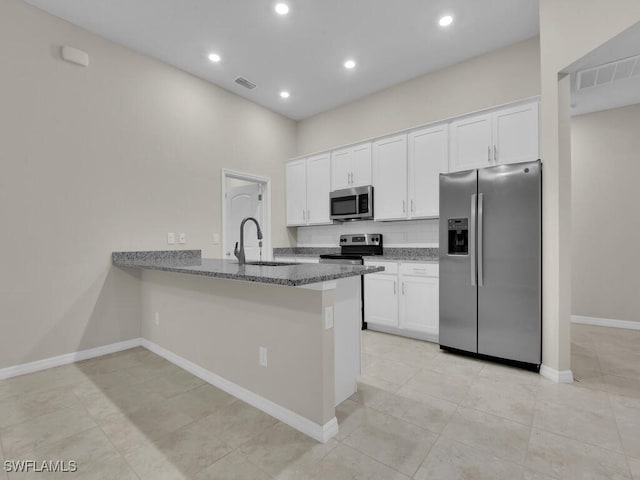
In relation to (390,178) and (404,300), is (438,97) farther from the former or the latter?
(404,300)

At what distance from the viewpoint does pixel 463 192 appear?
3.00 m

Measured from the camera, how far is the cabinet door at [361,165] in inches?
164

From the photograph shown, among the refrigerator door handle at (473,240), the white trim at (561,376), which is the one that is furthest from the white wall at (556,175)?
the refrigerator door handle at (473,240)

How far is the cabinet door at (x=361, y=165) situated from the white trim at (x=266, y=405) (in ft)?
9.66

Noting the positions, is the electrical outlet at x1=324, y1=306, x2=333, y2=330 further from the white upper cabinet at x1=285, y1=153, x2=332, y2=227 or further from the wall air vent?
the wall air vent

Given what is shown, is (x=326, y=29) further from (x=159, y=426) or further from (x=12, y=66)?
(x=159, y=426)


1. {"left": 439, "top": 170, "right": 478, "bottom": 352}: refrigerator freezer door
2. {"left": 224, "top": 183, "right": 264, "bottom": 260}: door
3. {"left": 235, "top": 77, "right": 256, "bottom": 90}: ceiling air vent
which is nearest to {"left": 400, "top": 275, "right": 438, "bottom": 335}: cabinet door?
{"left": 439, "top": 170, "right": 478, "bottom": 352}: refrigerator freezer door

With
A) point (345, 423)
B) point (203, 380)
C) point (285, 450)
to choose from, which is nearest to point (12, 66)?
point (203, 380)

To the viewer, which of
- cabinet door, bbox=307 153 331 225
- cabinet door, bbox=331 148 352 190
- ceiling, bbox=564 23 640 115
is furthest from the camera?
cabinet door, bbox=307 153 331 225

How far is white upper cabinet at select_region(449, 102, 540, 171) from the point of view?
9.50ft

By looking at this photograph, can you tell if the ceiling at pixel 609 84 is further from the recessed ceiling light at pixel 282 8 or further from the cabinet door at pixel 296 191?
the cabinet door at pixel 296 191

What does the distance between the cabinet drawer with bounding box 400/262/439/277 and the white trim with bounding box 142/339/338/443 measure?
2014 millimetres

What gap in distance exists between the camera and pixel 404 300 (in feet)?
11.7

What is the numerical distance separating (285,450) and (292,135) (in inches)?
186
